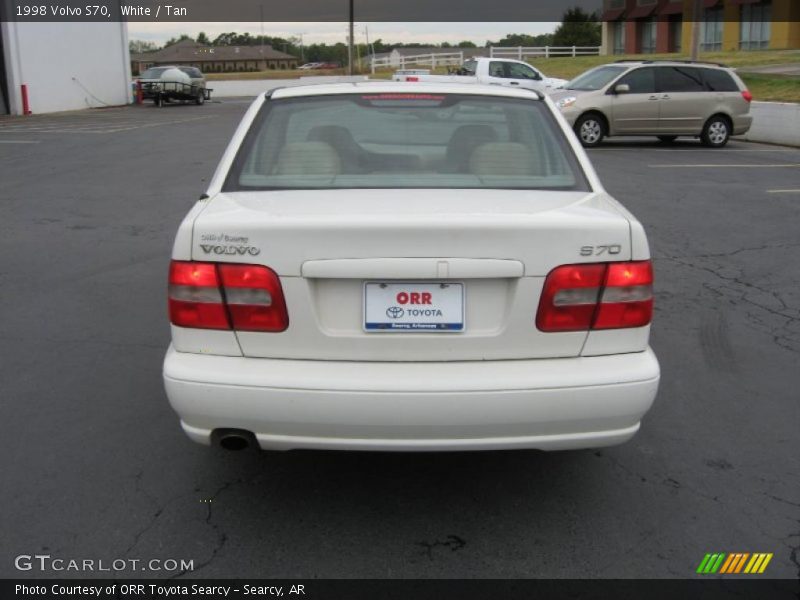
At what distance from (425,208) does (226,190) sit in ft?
3.17

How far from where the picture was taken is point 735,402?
461 cm

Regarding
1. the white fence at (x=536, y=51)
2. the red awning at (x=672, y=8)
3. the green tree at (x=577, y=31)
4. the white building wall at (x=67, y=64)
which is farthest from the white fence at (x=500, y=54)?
the white building wall at (x=67, y=64)

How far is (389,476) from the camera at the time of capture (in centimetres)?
380

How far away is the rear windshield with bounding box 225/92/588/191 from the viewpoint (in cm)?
375

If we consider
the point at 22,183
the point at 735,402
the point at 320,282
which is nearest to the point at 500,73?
the point at 22,183

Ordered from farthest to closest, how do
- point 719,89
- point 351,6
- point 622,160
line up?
1. point 351,6
2. point 719,89
3. point 622,160

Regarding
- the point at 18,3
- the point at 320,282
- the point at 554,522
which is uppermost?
the point at 18,3

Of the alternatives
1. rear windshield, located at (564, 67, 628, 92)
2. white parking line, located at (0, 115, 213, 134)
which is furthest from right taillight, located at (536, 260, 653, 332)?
white parking line, located at (0, 115, 213, 134)

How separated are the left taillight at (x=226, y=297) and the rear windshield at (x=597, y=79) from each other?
15.5 metres

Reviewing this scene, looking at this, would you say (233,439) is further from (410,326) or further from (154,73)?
(154,73)

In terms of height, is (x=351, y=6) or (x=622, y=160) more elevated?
(x=351, y=6)

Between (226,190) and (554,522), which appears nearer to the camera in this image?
(554,522)

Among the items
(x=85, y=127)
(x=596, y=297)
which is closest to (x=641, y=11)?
(x=85, y=127)
